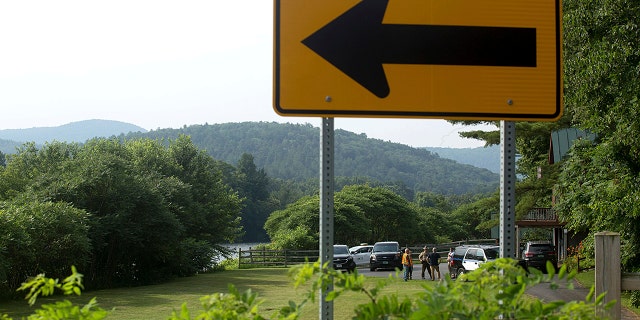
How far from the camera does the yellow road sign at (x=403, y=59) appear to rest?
343 centimetres

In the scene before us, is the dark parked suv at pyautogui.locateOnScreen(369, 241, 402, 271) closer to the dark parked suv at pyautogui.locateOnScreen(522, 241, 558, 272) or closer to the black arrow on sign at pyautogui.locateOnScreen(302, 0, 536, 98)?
the dark parked suv at pyautogui.locateOnScreen(522, 241, 558, 272)

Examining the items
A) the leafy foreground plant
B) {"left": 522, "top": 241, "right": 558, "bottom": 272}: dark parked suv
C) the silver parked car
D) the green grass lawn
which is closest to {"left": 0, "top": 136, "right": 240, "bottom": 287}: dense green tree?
the green grass lawn

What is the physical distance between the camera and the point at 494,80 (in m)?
3.54

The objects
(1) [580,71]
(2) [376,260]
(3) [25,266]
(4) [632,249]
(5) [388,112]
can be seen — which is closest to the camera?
(5) [388,112]

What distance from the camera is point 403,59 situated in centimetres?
346

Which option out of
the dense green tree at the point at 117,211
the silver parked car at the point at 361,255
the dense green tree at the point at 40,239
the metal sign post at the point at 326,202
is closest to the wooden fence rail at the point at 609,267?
the metal sign post at the point at 326,202

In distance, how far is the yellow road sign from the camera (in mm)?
3430

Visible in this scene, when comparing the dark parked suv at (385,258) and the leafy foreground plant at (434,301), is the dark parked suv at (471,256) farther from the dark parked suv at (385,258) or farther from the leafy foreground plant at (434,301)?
the leafy foreground plant at (434,301)

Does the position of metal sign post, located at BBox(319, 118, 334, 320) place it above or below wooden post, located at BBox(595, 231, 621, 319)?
above

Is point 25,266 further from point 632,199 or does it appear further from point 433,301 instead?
point 433,301

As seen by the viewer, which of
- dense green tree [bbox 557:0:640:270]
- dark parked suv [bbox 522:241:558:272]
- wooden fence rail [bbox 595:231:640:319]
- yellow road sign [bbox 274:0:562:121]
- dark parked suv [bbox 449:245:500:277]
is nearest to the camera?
yellow road sign [bbox 274:0:562:121]

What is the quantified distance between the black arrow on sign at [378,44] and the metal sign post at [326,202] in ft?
0.98

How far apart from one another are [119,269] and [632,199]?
27099 mm

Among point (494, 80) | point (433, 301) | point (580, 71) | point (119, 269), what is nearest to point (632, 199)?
point (580, 71)
